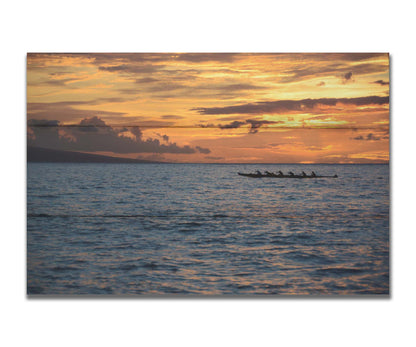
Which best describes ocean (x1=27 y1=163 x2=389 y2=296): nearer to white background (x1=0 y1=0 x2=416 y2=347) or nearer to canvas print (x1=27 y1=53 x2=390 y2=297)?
canvas print (x1=27 y1=53 x2=390 y2=297)

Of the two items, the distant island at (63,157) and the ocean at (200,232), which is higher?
the distant island at (63,157)

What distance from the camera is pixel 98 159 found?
4551 mm

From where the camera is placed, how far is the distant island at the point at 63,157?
4473 millimetres

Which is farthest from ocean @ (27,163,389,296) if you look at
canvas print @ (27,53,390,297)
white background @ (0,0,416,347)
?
white background @ (0,0,416,347)

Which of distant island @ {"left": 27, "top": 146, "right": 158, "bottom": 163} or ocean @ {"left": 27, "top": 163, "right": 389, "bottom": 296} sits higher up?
distant island @ {"left": 27, "top": 146, "right": 158, "bottom": 163}

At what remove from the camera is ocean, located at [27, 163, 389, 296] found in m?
4.45
